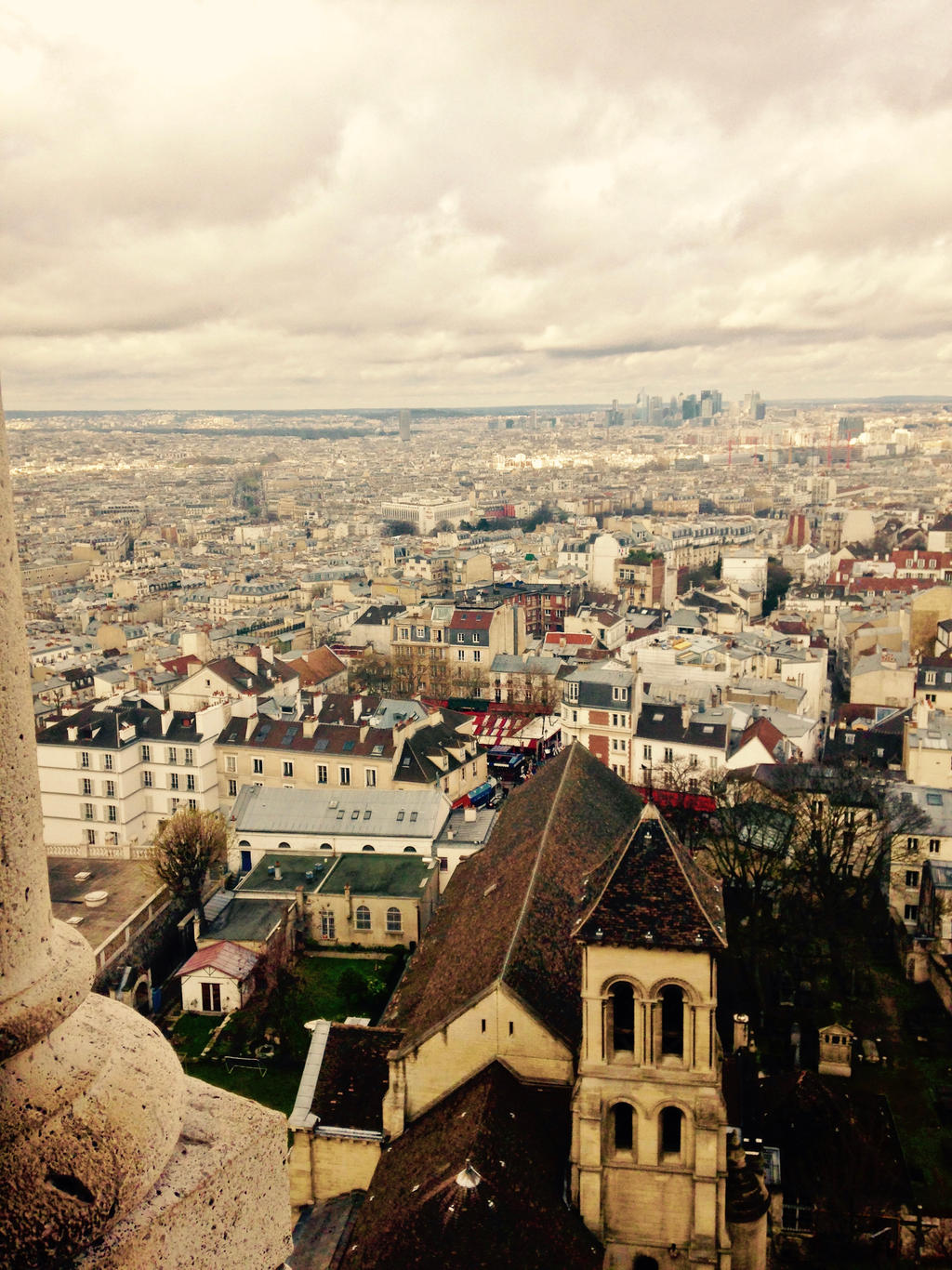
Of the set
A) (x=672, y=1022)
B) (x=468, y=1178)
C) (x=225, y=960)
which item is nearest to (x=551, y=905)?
(x=672, y=1022)

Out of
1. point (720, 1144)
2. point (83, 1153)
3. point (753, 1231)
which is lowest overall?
point (753, 1231)

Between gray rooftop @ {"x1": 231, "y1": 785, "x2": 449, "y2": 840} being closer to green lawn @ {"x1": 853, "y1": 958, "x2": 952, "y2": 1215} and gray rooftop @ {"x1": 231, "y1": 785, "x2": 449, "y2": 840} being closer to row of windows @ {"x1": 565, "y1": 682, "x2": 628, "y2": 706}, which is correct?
row of windows @ {"x1": 565, "y1": 682, "x2": 628, "y2": 706}

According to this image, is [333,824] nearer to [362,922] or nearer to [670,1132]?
[362,922]

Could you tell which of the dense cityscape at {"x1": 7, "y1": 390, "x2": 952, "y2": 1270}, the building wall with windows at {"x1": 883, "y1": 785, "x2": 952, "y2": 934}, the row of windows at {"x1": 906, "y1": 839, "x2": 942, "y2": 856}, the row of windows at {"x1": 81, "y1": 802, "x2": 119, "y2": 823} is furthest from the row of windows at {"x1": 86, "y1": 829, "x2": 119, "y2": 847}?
the row of windows at {"x1": 906, "y1": 839, "x2": 942, "y2": 856}

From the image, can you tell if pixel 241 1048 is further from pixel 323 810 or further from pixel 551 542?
pixel 551 542

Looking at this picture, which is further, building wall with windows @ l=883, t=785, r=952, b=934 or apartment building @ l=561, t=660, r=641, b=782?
apartment building @ l=561, t=660, r=641, b=782

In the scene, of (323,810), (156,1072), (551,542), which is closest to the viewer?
(156,1072)

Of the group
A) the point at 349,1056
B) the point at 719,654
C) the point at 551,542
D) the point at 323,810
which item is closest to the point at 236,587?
the point at 551,542
